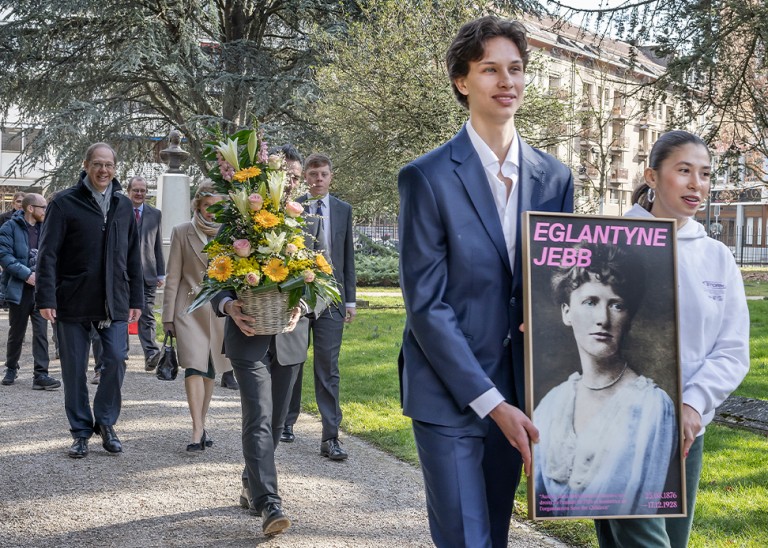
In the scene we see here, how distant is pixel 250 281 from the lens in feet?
16.6

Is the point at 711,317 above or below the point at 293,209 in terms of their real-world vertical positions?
below

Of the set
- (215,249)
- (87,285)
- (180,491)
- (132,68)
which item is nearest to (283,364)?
Answer: (215,249)

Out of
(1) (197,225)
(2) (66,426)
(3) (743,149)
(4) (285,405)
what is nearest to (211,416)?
(2) (66,426)

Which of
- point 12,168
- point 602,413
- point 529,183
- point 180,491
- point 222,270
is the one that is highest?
point 12,168

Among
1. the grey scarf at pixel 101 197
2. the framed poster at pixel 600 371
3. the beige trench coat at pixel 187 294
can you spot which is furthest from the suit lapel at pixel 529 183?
the grey scarf at pixel 101 197

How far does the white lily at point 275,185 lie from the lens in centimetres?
519

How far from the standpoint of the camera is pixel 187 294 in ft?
24.7

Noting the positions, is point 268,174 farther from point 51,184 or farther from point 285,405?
point 51,184

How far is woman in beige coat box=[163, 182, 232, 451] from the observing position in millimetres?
7312

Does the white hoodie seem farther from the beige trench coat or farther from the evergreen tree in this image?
the evergreen tree

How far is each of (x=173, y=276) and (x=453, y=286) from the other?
5.10 m

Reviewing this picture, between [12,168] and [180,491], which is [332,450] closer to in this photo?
[180,491]

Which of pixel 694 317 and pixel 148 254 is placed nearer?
→ pixel 694 317

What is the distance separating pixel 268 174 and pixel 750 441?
181 inches
